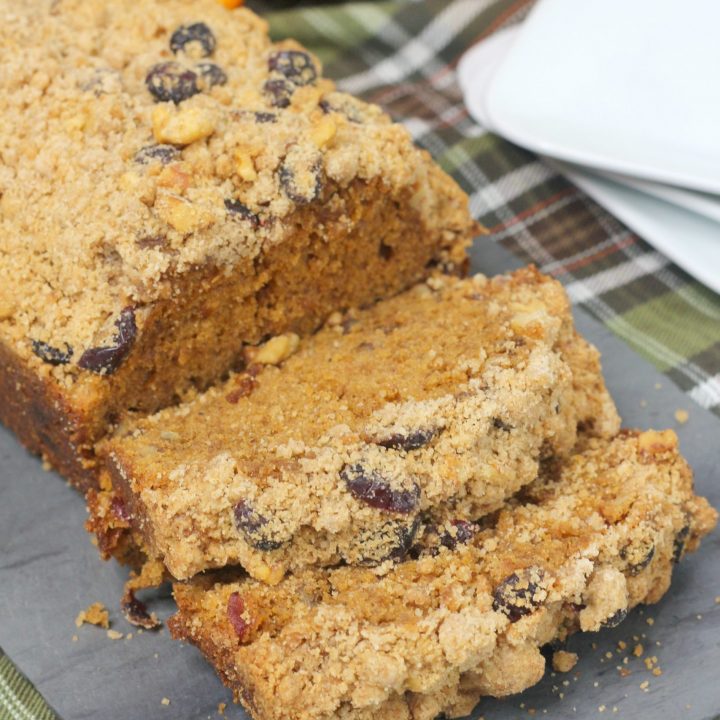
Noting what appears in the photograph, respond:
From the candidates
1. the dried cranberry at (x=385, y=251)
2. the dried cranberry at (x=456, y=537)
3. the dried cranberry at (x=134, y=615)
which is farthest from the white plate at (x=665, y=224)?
the dried cranberry at (x=134, y=615)

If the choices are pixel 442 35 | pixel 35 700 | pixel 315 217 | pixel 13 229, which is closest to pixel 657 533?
pixel 315 217

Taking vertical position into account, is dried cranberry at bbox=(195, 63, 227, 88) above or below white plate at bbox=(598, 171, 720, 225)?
above

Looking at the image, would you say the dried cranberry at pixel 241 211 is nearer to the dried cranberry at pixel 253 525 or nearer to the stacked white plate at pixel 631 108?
the dried cranberry at pixel 253 525

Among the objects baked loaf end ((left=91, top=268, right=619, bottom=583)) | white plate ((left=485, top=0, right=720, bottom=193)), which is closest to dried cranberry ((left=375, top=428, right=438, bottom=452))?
baked loaf end ((left=91, top=268, right=619, bottom=583))

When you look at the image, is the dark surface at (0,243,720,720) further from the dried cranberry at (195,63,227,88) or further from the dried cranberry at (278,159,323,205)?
the dried cranberry at (195,63,227,88)

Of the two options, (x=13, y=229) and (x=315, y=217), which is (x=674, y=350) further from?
(x=13, y=229)

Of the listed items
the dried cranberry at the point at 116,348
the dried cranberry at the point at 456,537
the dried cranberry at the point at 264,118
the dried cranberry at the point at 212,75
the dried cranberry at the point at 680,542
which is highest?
the dried cranberry at the point at 212,75
